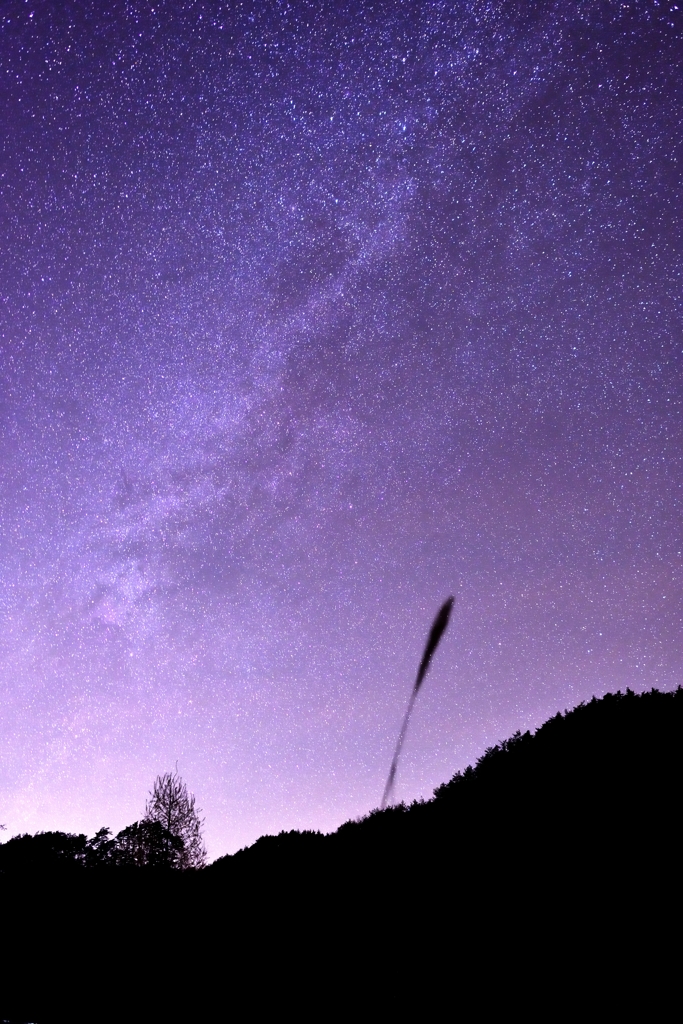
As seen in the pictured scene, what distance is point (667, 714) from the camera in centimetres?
857

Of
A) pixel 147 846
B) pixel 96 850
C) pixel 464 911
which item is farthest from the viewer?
pixel 147 846

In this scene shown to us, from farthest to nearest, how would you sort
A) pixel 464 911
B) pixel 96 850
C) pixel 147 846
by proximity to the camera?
pixel 147 846 < pixel 96 850 < pixel 464 911

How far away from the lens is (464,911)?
799 centimetres

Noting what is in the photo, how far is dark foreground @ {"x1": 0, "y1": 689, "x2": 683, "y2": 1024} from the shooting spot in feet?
20.3

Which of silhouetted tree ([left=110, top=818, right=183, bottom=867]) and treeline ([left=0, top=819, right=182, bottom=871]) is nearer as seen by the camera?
treeline ([left=0, top=819, right=182, bottom=871])

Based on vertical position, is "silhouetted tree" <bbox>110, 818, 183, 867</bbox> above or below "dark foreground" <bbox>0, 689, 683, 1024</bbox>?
above

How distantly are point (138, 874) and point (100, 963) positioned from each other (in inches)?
231

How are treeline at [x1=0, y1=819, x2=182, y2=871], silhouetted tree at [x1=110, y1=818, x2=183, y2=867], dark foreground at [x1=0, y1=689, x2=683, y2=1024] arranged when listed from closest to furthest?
dark foreground at [x1=0, y1=689, x2=683, y2=1024] → treeline at [x1=0, y1=819, x2=182, y2=871] → silhouetted tree at [x1=110, y1=818, x2=183, y2=867]

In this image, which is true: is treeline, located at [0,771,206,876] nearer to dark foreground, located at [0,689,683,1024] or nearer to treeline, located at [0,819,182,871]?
treeline, located at [0,819,182,871]

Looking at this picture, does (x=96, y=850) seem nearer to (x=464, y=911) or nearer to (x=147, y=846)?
(x=147, y=846)

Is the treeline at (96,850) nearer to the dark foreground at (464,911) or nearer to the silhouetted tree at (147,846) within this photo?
the silhouetted tree at (147,846)

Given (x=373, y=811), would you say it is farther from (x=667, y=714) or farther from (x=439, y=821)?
(x=667, y=714)

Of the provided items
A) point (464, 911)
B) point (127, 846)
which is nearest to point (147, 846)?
point (127, 846)

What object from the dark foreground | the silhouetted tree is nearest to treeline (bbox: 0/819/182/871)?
the silhouetted tree
